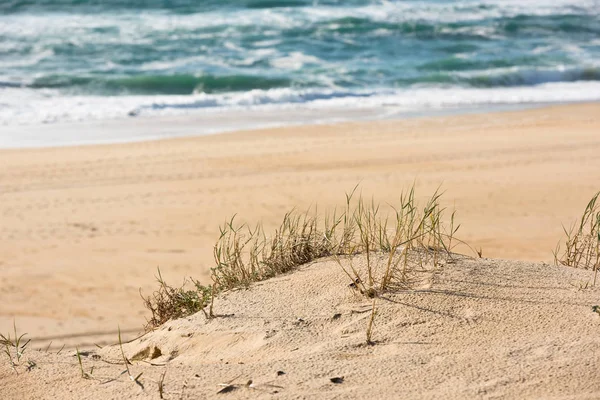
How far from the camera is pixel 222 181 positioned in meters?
9.31

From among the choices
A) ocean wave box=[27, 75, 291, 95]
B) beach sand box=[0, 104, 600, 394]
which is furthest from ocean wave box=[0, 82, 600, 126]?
beach sand box=[0, 104, 600, 394]

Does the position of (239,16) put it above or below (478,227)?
above

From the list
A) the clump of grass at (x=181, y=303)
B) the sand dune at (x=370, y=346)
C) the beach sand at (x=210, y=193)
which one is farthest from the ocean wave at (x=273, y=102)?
the sand dune at (x=370, y=346)

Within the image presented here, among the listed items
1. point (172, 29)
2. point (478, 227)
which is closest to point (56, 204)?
point (478, 227)

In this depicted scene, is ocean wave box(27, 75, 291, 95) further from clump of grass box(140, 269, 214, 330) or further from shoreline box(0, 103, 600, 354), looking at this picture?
clump of grass box(140, 269, 214, 330)

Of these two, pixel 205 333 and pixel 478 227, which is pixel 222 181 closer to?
pixel 478 227

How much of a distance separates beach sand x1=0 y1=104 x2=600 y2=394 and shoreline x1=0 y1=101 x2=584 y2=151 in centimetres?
56

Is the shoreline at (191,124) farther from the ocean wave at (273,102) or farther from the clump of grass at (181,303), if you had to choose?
the clump of grass at (181,303)

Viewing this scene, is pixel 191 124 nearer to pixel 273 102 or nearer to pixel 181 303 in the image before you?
pixel 273 102

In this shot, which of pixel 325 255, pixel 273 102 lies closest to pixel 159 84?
pixel 273 102

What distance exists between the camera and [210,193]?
884 cm

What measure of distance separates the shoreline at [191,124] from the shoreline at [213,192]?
537 millimetres

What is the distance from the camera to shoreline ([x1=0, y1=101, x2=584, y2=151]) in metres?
11.9

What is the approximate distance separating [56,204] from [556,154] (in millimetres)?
6320
